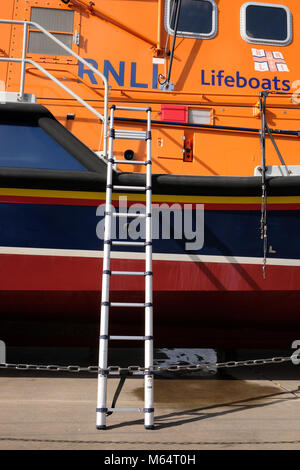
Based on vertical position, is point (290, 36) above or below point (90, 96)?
above

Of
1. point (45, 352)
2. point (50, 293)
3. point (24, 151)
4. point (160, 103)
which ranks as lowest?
point (45, 352)

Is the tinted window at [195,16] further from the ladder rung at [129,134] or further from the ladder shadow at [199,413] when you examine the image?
the ladder shadow at [199,413]

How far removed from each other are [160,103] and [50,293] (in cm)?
191

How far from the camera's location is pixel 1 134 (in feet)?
10.1

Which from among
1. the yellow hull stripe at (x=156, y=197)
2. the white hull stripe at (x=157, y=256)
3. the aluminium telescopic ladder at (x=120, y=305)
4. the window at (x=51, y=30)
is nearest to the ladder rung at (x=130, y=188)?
the aluminium telescopic ladder at (x=120, y=305)

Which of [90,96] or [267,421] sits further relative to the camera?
[90,96]

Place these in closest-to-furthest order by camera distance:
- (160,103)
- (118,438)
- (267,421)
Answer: (118,438) → (267,421) → (160,103)

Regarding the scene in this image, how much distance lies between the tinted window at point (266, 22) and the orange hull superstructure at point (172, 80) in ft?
0.30

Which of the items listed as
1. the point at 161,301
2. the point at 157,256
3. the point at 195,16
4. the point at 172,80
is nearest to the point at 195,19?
the point at 195,16

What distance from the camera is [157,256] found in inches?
124

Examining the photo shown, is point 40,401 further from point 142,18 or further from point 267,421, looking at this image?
point 142,18

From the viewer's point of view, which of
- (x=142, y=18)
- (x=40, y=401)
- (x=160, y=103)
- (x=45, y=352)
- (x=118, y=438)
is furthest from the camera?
(x=45, y=352)

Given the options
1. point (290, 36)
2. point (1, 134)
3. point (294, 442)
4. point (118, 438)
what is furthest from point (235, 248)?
point (290, 36)

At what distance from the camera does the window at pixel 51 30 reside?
3.76m
